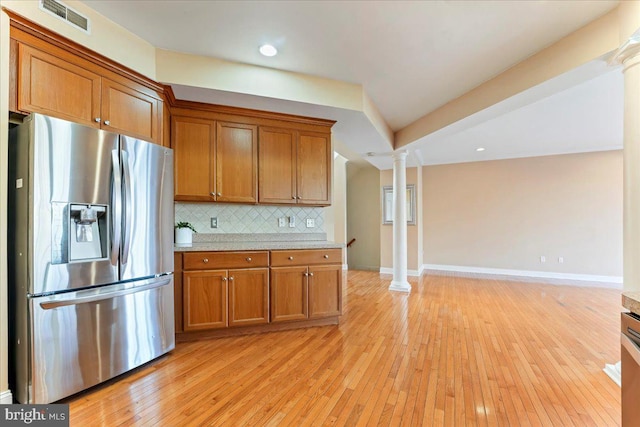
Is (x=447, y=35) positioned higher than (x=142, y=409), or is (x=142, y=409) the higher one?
(x=447, y=35)

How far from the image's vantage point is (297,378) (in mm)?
2117

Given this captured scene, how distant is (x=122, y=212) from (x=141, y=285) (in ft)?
1.91

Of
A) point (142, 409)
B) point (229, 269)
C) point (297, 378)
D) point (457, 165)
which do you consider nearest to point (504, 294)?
point (457, 165)

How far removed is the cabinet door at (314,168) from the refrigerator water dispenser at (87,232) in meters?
1.89

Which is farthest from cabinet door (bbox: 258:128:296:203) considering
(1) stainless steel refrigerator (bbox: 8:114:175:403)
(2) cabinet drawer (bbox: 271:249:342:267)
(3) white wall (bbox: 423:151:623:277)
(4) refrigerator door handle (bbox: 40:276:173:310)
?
(3) white wall (bbox: 423:151:623:277)

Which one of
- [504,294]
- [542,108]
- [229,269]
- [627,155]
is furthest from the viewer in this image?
[504,294]

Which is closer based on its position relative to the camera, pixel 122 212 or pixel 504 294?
pixel 122 212

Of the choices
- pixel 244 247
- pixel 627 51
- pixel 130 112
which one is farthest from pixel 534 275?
pixel 130 112

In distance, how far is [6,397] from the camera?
1.62 m

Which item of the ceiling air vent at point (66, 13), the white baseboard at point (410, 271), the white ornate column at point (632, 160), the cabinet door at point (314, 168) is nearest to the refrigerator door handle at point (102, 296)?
the cabinet door at point (314, 168)

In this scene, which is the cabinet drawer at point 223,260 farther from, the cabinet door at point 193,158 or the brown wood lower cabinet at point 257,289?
the cabinet door at point 193,158

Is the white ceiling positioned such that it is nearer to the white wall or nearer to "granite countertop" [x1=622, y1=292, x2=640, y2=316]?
"granite countertop" [x1=622, y1=292, x2=640, y2=316]

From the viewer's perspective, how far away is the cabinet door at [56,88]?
175 cm

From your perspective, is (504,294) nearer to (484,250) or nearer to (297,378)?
(484,250)
